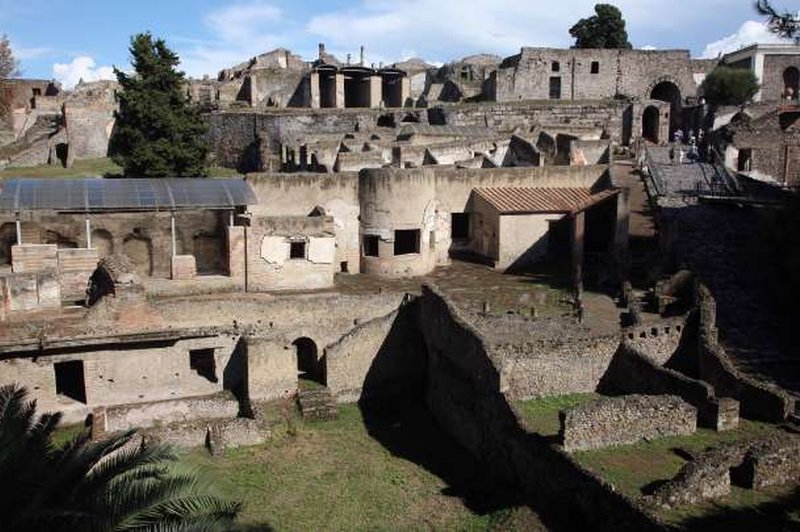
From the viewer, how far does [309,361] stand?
837 inches

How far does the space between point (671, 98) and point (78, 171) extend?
30.6 m

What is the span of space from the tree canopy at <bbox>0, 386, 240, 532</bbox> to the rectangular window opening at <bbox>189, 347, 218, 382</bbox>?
9.66 metres

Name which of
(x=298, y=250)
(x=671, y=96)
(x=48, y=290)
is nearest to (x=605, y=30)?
(x=671, y=96)

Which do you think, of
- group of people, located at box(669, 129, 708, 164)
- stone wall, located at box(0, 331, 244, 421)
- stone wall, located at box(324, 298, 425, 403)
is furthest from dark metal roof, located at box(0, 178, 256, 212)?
group of people, located at box(669, 129, 708, 164)

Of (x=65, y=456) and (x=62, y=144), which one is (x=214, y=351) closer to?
(x=65, y=456)

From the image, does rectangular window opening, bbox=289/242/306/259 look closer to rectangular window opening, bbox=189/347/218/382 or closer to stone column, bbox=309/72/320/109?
rectangular window opening, bbox=189/347/218/382

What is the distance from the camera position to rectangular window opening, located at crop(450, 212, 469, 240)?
91.4 ft

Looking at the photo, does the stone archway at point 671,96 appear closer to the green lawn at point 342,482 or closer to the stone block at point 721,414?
the green lawn at point 342,482

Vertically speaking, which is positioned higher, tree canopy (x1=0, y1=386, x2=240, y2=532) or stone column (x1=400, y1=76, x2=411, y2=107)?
stone column (x1=400, y1=76, x2=411, y2=107)

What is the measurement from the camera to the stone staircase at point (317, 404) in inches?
747

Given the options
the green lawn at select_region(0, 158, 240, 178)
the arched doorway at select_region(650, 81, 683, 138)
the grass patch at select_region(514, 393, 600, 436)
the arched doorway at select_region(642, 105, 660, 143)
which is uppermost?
the arched doorway at select_region(650, 81, 683, 138)

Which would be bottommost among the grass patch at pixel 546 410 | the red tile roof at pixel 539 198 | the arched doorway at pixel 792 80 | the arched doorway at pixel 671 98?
the grass patch at pixel 546 410

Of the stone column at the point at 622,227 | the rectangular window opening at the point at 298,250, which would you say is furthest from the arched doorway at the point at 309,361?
the stone column at the point at 622,227

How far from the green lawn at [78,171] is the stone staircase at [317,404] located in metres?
17.5
